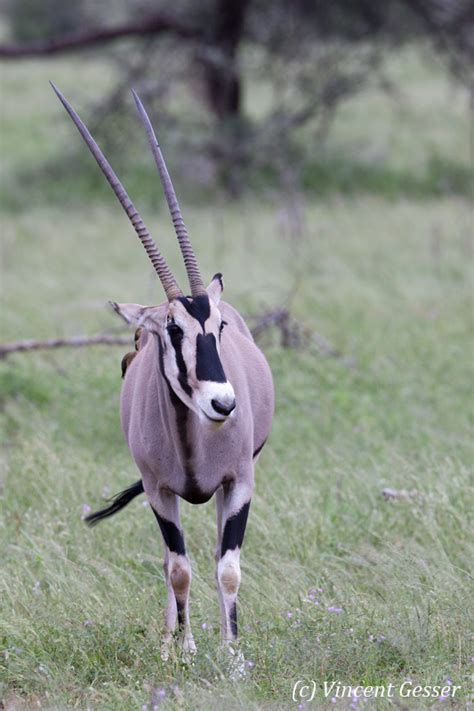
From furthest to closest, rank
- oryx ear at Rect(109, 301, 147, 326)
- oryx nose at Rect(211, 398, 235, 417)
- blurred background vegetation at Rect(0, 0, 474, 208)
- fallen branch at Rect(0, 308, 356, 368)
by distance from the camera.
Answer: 1. blurred background vegetation at Rect(0, 0, 474, 208)
2. fallen branch at Rect(0, 308, 356, 368)
3. oryx ear at Rect(109, 301, 147, 326)
4. oryx nose at Rect(211, 398, 235, 417)

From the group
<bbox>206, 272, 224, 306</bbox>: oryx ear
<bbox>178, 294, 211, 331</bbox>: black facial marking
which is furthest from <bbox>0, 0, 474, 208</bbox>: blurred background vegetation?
<bbox>178, 294, 211, 331</bbox>: black facial marking

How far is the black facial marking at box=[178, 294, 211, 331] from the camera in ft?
12.5

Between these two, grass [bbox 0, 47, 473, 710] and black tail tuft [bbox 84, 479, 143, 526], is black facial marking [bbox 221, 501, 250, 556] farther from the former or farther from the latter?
black tail tuft [bbox 84, 479, 143, 526]

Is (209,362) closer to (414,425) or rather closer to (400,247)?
(414,425)

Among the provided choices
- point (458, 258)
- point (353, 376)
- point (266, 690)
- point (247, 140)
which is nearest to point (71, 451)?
point (353, 376)

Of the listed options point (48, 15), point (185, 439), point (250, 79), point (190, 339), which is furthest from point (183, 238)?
point (48, 15)

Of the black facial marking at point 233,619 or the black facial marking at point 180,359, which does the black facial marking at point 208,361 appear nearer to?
the black facial marking at point 180,359

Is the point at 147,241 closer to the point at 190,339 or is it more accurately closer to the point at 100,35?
the point at 190,339

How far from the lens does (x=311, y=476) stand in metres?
6.25

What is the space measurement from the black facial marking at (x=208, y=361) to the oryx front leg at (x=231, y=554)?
0.71m

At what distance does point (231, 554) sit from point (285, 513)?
133cm

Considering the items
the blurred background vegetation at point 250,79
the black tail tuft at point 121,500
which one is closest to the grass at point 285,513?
the black tail tuft at point 121,500

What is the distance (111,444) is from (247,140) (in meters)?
11.5

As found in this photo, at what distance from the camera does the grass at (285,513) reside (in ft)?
13.1
